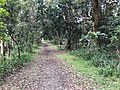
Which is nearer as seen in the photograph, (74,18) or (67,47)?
(74,18)

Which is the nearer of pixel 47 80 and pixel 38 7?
pixel 47 80

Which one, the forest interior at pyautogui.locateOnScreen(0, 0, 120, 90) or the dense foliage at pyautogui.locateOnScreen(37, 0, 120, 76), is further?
the dense foliage at pyautogui.locateOnScreen(37, 0, 120, 76)

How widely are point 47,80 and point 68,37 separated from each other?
2353cm

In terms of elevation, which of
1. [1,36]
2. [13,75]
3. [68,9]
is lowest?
[13,75]

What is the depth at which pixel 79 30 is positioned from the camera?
34219mm

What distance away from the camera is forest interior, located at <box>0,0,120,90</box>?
12.2m

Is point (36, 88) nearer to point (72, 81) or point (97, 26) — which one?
point (72, 81)

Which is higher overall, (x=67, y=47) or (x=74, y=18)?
(x=74, y=18)

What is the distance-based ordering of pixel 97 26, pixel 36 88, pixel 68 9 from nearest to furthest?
pixel 36 88, pixel 97 26, pixel 68 9

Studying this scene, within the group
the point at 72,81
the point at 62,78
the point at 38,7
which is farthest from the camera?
the point at 38,7

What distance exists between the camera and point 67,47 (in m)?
36.0

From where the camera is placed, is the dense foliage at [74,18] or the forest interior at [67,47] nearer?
the forest interior at [67,47]

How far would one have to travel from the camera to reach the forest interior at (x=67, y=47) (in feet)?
39.9

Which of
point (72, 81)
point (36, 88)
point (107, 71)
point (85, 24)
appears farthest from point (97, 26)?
point (36, 88)
